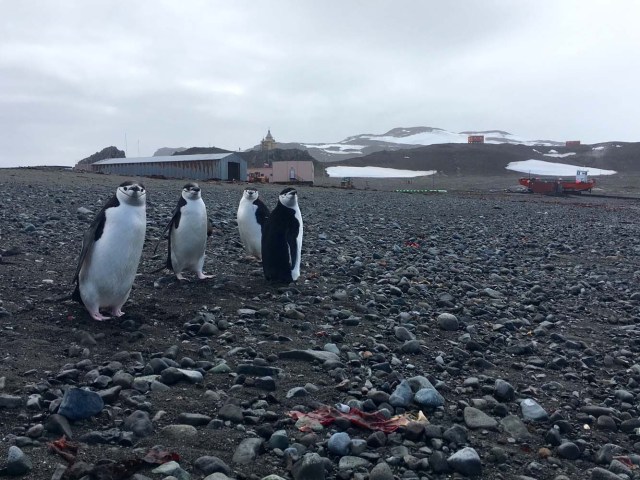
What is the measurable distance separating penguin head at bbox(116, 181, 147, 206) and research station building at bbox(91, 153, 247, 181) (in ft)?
84.4

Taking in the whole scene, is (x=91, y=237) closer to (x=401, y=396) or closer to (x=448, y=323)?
(x=401, y=396)

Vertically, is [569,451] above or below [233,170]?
below

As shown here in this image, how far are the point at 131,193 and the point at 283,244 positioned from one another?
1.77 meters

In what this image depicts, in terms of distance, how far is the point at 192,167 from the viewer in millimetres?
30922

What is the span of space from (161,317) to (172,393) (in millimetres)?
1479

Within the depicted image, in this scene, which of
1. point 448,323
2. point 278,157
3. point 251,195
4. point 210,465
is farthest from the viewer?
point 278,157

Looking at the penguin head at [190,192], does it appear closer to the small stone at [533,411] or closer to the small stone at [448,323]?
the small stone at [448,323]

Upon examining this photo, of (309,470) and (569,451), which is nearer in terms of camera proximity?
(309,470)

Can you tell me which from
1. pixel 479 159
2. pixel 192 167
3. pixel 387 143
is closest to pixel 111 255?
pixel 192 167

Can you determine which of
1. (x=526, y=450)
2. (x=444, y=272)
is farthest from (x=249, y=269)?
(x=526, y=450)

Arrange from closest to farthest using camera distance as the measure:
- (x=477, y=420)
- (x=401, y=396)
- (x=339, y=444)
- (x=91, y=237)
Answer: (x=339, y=444)
(x=477, y=420)
(x=401, y=396)
(x=91, y=237)

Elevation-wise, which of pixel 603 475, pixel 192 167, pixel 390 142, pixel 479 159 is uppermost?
pixel 390 142

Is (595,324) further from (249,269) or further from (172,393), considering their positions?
(172,393)

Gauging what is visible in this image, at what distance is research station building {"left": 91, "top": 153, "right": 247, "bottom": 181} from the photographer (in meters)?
30.6
